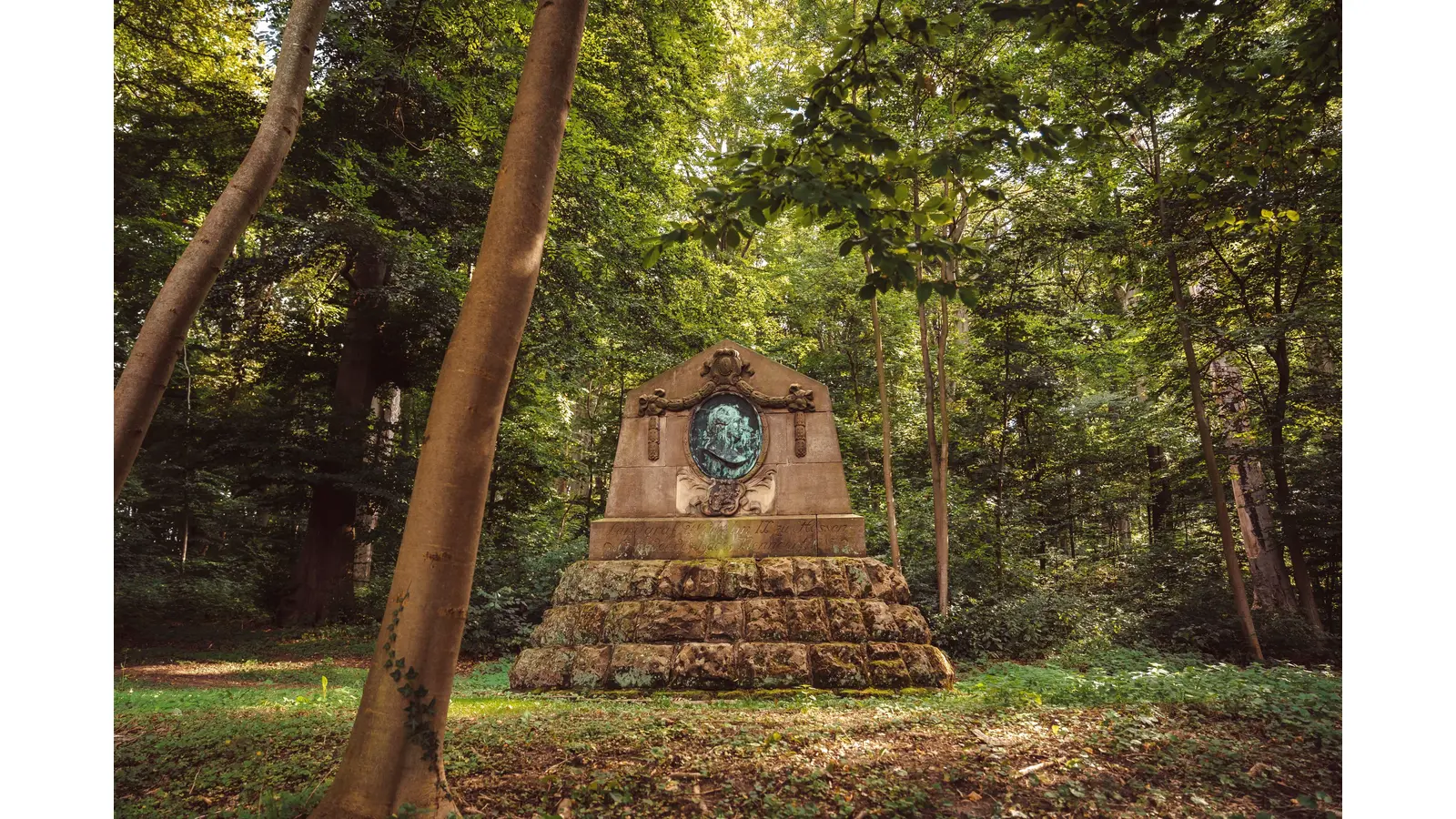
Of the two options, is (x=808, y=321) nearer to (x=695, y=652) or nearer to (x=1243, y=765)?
(x=695, y=652)

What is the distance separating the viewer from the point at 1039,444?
16125mm

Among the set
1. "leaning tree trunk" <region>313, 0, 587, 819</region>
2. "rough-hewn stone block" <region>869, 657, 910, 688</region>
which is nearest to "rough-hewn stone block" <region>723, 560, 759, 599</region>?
"rough-hewn stone block" <region>869, 657, 910, 688</region>

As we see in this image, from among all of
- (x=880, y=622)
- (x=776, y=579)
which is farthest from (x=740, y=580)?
(x=880, y=622)

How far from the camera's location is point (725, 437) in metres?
9.62

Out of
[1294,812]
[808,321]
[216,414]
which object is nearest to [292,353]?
[216,414]

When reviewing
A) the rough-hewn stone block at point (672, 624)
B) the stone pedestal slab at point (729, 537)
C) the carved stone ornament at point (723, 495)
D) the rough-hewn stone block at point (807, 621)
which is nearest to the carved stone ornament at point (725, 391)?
the carved stone ornament at point (723, 495)

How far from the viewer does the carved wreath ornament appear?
9.45 meters

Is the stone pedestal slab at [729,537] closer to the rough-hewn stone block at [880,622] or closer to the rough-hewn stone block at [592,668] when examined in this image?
the rough-hewn stone block at [880,622]

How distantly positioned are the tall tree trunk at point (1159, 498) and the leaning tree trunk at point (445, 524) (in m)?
14.8

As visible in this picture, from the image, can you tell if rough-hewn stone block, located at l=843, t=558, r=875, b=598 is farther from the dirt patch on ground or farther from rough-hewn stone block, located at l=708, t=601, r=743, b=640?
the dirt patch on ground

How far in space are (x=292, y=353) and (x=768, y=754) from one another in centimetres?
1362

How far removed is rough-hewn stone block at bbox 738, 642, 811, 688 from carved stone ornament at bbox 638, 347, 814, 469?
2791 mm

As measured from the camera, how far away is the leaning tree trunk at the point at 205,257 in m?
3.57

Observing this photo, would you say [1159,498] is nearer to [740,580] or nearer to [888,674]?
[888,674]
